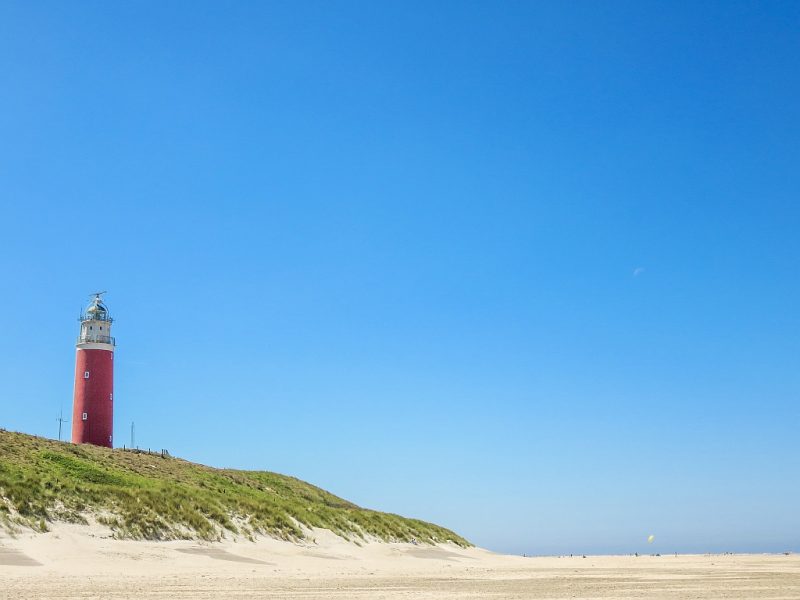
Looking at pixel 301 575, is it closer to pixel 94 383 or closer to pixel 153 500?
pixel 153 500

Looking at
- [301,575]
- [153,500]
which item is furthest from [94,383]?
[301,575]

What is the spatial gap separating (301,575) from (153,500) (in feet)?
37.2

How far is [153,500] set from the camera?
35.5 meters

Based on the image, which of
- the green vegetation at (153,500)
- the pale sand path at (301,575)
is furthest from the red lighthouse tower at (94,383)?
the pale sand path at (301,575)

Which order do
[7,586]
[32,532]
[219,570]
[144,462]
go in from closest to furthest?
[7,586], [219,570], [32,532], [144,462]

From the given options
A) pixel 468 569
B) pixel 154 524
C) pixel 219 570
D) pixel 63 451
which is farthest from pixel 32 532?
pixel 63 451

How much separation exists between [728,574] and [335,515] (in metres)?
23.2

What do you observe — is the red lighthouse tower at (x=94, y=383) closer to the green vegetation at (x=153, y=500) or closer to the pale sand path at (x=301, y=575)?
the green vegetation at (x=153, y=500)

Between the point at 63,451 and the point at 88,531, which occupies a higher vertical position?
the point at 63,451

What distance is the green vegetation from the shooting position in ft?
105

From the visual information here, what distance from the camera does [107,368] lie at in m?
62.1

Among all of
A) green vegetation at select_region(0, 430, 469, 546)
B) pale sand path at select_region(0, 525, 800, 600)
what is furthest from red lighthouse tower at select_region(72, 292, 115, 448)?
pale sand path at select_region(0, 525, 800, 600)

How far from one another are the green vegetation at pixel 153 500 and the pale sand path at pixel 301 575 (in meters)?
1.38

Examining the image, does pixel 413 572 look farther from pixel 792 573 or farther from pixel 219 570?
pixel 792 573
